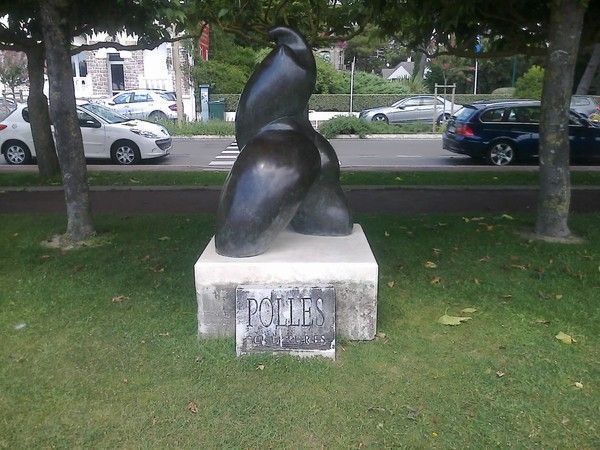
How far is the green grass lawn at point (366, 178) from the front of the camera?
1034 centimetres

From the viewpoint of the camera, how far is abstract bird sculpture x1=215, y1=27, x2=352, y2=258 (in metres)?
4.07

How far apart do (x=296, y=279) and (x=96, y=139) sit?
10885mm

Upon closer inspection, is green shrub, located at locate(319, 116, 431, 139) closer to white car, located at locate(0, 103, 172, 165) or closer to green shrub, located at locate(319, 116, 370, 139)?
green shrub, located at locate(319, 116, 370, 139)

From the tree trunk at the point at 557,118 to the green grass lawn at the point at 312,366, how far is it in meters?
0.73

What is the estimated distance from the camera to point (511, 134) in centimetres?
1361

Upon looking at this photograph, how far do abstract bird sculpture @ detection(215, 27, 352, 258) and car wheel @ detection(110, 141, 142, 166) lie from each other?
974 centimetres

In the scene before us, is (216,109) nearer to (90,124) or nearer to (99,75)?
(99,75)

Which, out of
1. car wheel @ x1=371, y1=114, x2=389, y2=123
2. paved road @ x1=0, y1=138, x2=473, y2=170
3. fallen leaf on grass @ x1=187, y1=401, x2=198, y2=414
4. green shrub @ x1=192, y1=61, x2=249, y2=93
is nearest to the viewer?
fallen leaf on grass @ x1=187, y1=401, x2=198, y2=414

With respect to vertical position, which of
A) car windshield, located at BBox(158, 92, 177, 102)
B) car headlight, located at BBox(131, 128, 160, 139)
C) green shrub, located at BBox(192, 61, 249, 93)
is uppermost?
green shrub, located at BBox(192, 61, 249, 93)

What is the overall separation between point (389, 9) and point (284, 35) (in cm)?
289

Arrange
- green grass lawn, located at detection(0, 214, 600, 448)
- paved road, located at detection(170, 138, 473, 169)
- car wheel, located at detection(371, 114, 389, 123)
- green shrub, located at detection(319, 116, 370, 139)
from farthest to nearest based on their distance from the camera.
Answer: car wheel, located at detection(371, 114, 389, 123) → green shrub, located at detection(319, 116, 370, 139) → paved road, located at detection(170, 138, 473, 169) → green grass lawn, located at detection(0, 214, 600, 448)

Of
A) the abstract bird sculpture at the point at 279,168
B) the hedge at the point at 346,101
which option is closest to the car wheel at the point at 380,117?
the hedge at the point at 346,101

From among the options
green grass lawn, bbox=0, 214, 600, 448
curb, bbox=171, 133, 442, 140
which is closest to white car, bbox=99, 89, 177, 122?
curb, bbox=171, 133, 442, 140

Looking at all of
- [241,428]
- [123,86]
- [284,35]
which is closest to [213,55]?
[123,86]
